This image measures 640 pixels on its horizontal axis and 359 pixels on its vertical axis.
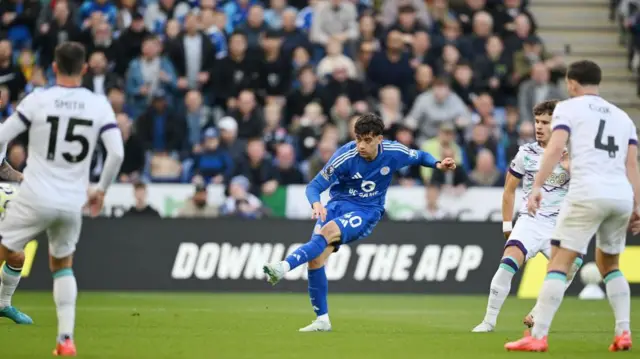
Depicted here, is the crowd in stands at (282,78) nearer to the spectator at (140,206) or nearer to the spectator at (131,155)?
the spectator at (131,155)

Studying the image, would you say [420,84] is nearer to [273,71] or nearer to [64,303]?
[273,71]

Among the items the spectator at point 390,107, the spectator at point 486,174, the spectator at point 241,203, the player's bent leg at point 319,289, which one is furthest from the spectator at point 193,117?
the player's bent leg at point 319,289

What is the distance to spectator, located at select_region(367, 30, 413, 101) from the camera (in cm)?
2450

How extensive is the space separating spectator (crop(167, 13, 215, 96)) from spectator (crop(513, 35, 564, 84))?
5.95 metres

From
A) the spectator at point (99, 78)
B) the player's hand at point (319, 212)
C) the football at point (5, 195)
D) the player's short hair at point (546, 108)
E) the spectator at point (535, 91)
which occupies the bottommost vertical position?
the spectator at point (535, 91)

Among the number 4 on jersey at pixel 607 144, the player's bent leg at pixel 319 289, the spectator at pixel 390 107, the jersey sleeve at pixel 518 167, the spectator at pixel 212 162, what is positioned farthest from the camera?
the spectator at pixel 390 107

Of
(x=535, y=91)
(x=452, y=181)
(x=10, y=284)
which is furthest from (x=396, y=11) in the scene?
(x=10, y=284)

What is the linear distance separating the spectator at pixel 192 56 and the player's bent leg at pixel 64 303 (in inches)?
555

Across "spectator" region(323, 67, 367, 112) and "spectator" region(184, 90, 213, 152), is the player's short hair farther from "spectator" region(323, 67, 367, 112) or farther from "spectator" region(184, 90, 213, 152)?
"spectator" region(184, 90, 213, 152)

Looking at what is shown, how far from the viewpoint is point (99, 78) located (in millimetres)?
23359

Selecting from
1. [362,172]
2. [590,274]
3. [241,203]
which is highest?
[362,172]

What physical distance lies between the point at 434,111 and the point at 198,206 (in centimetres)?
512

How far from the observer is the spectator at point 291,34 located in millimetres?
24422

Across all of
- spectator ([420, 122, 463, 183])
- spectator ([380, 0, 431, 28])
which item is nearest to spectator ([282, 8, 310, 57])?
spectator ([380, 0, 431, 28])
